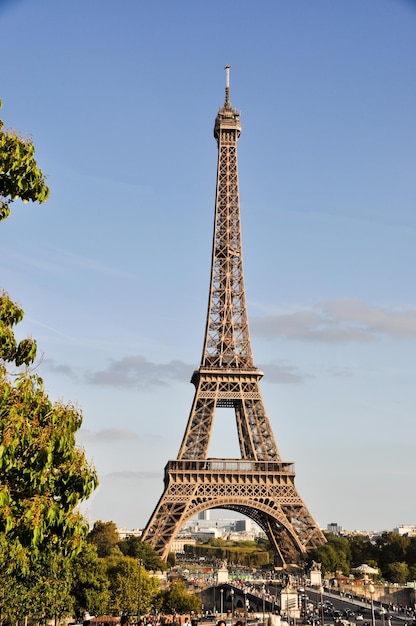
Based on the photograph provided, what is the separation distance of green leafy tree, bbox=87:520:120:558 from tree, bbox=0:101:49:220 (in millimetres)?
101593

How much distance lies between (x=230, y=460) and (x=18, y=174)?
69925 millimetres

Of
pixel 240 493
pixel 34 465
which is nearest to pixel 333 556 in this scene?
pixel 240 493

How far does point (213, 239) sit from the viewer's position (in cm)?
9231

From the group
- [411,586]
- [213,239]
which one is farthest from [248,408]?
[411,586]

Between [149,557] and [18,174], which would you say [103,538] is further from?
[18,174]

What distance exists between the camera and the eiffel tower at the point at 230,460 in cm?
7981

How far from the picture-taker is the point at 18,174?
15.0 meters

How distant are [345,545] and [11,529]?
335 ft

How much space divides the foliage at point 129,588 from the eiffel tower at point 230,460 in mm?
8518

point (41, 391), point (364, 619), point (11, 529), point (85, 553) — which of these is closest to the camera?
point (11, 529)

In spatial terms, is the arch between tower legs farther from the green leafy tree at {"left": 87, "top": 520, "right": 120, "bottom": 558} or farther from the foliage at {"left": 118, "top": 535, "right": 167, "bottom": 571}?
the green leafy tree at {"left": 87, "top": 520, "right": 120, "bottom": 558}

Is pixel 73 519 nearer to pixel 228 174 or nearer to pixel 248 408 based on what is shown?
pixel 248 408

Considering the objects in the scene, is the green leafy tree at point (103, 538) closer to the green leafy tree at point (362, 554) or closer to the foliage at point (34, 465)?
the green leafy tree at point (362, 554)

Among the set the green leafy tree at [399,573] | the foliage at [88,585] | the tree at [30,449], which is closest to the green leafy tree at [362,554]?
the green leafy tree at [399,573]
